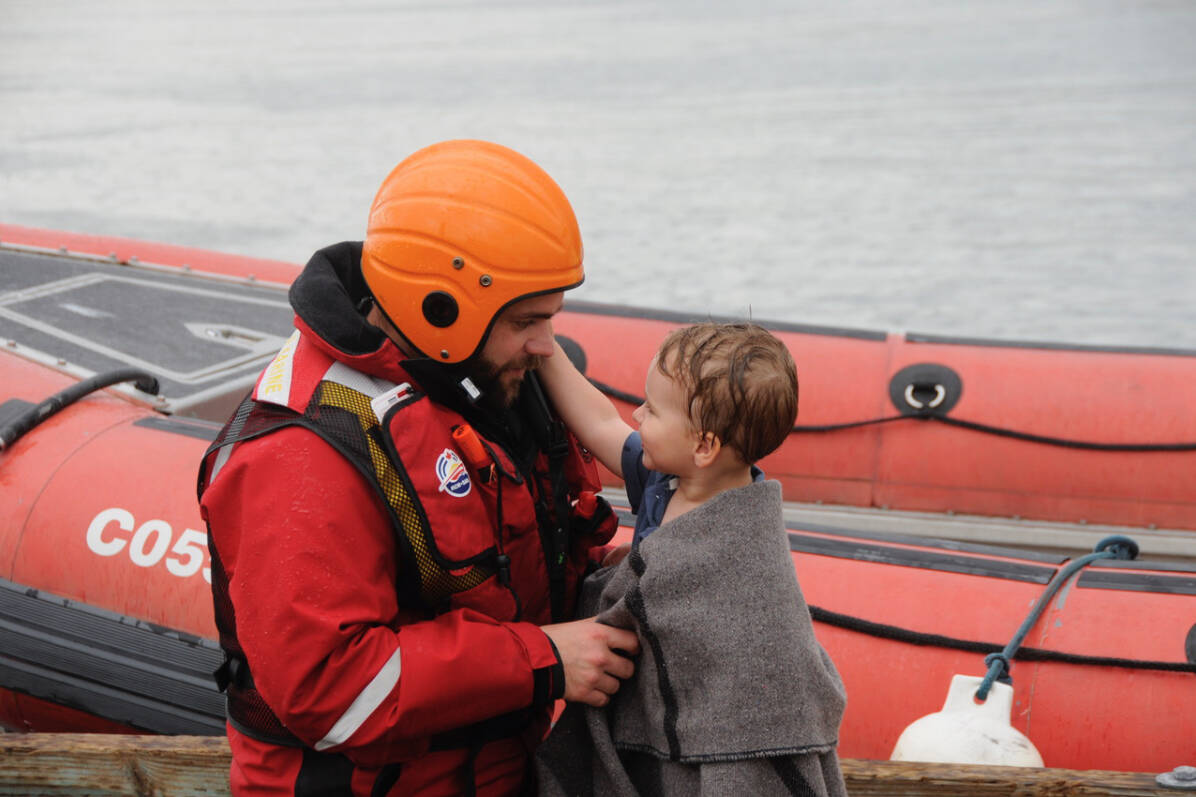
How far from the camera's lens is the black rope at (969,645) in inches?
75.3

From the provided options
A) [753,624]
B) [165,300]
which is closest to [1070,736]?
[753,624]

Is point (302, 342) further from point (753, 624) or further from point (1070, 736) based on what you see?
point (1070, 736)

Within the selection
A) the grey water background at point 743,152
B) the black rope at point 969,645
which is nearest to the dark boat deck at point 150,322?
the black rope at point 969,645

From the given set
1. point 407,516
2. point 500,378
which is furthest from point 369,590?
point 500,378

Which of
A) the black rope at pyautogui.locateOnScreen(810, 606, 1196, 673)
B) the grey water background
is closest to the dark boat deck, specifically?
the black rope at pyautogui.locateOnScreen(810, 606, 1196, 673)

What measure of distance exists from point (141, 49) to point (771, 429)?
20320 millimetres

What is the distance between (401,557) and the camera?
4.22ft

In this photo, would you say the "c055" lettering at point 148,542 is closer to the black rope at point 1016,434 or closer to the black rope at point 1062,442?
the black rope at point 1016,434

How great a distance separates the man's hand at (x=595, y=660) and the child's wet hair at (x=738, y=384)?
256mm

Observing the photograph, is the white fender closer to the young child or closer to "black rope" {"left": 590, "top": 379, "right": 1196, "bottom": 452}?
the young child

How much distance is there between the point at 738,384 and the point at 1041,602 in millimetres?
1096

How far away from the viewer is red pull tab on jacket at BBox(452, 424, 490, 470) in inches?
51.9

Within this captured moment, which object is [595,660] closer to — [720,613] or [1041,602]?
[720,613]

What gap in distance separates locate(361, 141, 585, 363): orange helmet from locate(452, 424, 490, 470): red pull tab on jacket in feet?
0.31
